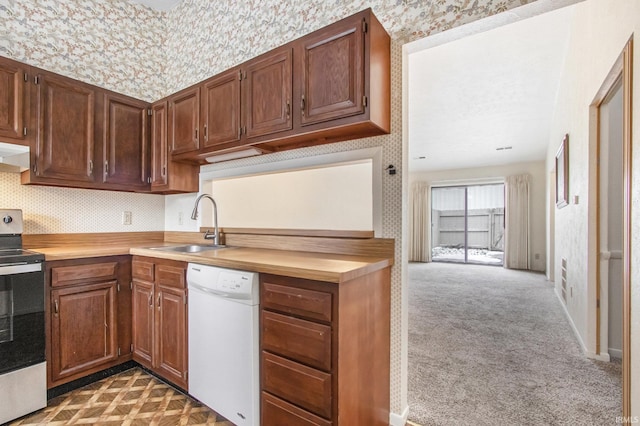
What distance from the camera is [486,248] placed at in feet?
28.3

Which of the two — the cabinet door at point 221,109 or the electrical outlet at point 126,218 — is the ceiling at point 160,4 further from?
the electrical outlet at point 126,218

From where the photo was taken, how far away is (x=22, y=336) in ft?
5.72

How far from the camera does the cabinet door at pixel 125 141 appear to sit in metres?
2.45

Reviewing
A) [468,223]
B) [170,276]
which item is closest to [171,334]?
[170,276]

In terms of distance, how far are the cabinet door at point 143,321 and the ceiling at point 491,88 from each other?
254cm

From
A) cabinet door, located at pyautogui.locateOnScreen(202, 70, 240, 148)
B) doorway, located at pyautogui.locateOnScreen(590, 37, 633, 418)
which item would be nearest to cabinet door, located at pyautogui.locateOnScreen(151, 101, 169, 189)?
cabinet door, located at pyautogui.locateOnScreen(202, 70, 240, 148)

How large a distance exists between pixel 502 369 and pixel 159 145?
3.27 meters

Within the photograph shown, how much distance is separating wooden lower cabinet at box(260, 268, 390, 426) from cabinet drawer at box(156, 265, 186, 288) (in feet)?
2.31

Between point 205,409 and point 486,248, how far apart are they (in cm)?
872

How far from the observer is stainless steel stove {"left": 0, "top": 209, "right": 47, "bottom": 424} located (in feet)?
5.52

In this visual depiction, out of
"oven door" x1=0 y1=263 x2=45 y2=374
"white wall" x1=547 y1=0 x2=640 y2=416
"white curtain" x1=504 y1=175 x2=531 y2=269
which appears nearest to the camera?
"white wall" x1=547 y1=0 x2=640 y2=416

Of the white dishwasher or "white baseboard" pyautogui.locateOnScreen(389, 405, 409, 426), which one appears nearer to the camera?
the white dishwasher

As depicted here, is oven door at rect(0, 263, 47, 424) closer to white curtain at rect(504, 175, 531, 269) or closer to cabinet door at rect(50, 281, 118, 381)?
cabinet door at rect(50, 281, 118, 381)

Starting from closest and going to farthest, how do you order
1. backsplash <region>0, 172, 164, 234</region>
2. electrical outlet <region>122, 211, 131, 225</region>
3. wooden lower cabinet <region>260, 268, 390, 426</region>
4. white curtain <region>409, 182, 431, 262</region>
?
1. wooden lower cabinet <region>260, 268, 390, 426</region>
2. backsplash <region>0, 172, 164, 234</region>
3. electrical outlet <region>122, 211, 131, 225</region>
4. white curtain <region>409, 182, 431, 262</region>
